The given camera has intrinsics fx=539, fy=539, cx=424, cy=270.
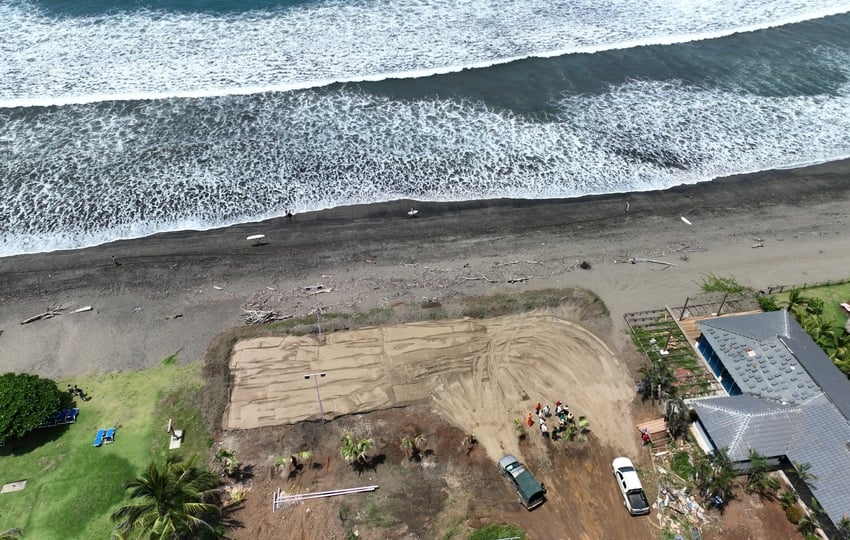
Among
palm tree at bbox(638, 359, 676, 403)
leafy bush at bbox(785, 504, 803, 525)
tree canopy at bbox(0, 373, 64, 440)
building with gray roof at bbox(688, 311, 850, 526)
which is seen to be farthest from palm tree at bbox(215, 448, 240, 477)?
leafy bush at bbox(785, 504, 803, 525)

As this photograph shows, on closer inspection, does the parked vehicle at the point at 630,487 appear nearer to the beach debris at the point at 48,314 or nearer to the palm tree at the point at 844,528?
the palm tree at the point at 844,528

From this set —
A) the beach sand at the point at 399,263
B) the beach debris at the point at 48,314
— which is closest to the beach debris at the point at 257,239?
the beach sand at the point at 399,263

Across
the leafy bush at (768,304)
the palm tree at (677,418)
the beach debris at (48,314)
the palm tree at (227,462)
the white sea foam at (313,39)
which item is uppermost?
the white sea foam at (313,39)

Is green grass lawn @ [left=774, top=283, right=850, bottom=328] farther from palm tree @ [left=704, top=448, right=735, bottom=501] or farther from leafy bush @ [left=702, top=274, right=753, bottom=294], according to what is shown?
palm tree @ [left=704, top=448, right=735, bottom=501]

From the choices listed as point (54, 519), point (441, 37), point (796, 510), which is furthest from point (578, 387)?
point (441, 37)

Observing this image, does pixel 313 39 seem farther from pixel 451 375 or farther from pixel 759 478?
pixel 759 478
